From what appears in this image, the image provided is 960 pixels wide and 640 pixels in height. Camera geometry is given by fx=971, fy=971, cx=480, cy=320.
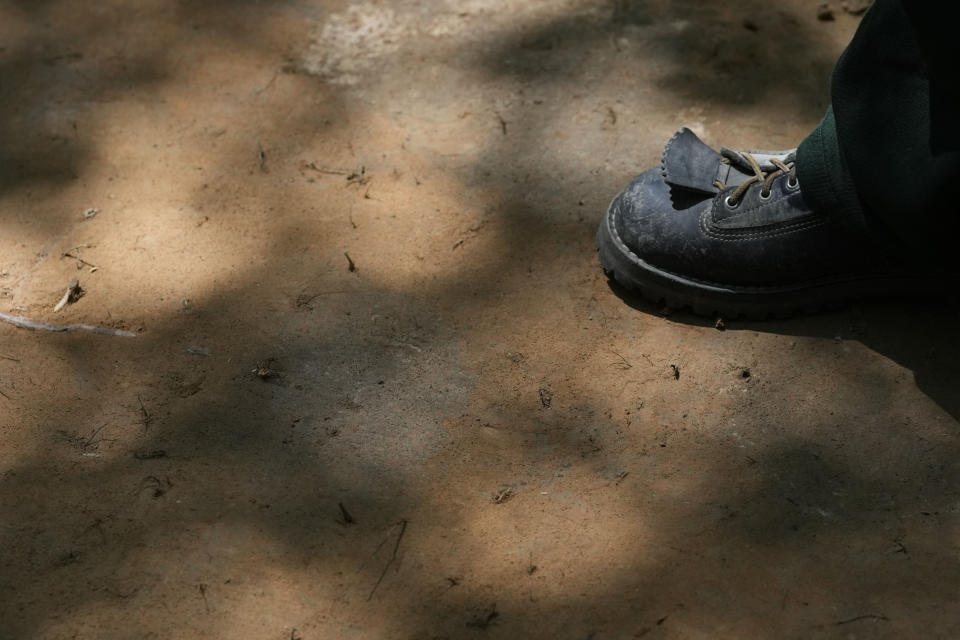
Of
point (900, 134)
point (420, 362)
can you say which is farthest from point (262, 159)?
point (900, 134)

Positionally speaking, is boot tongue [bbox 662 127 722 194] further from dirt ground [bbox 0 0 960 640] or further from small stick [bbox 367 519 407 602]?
small stick [bbox 367 519 407 602]

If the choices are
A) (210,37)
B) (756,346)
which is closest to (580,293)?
(756,346)

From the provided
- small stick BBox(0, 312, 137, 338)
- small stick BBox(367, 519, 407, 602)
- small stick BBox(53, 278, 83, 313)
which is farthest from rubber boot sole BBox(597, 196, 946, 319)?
small stick BBox(53, 278, 83, 313)

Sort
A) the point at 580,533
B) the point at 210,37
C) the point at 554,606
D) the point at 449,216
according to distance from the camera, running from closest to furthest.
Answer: the point at 554,606, the point at 580,533, the point at 449,216, the point at 210,37

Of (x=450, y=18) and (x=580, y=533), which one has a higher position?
(x=450, y=18)

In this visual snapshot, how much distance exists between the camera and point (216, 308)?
1.97 metres

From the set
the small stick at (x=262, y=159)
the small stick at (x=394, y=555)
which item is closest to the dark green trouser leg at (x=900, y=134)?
the small stick at (x=394, y=555)

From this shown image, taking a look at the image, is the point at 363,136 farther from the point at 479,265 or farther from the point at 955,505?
the point at 955,505

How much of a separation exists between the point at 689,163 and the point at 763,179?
153 mm

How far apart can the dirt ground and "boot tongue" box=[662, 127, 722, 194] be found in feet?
0.86

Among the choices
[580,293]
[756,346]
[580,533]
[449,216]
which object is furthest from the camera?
[449,216]

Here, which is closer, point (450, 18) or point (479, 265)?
point (479, 265)

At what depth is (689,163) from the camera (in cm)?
201

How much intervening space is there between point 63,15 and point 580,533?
2197 millimetres
